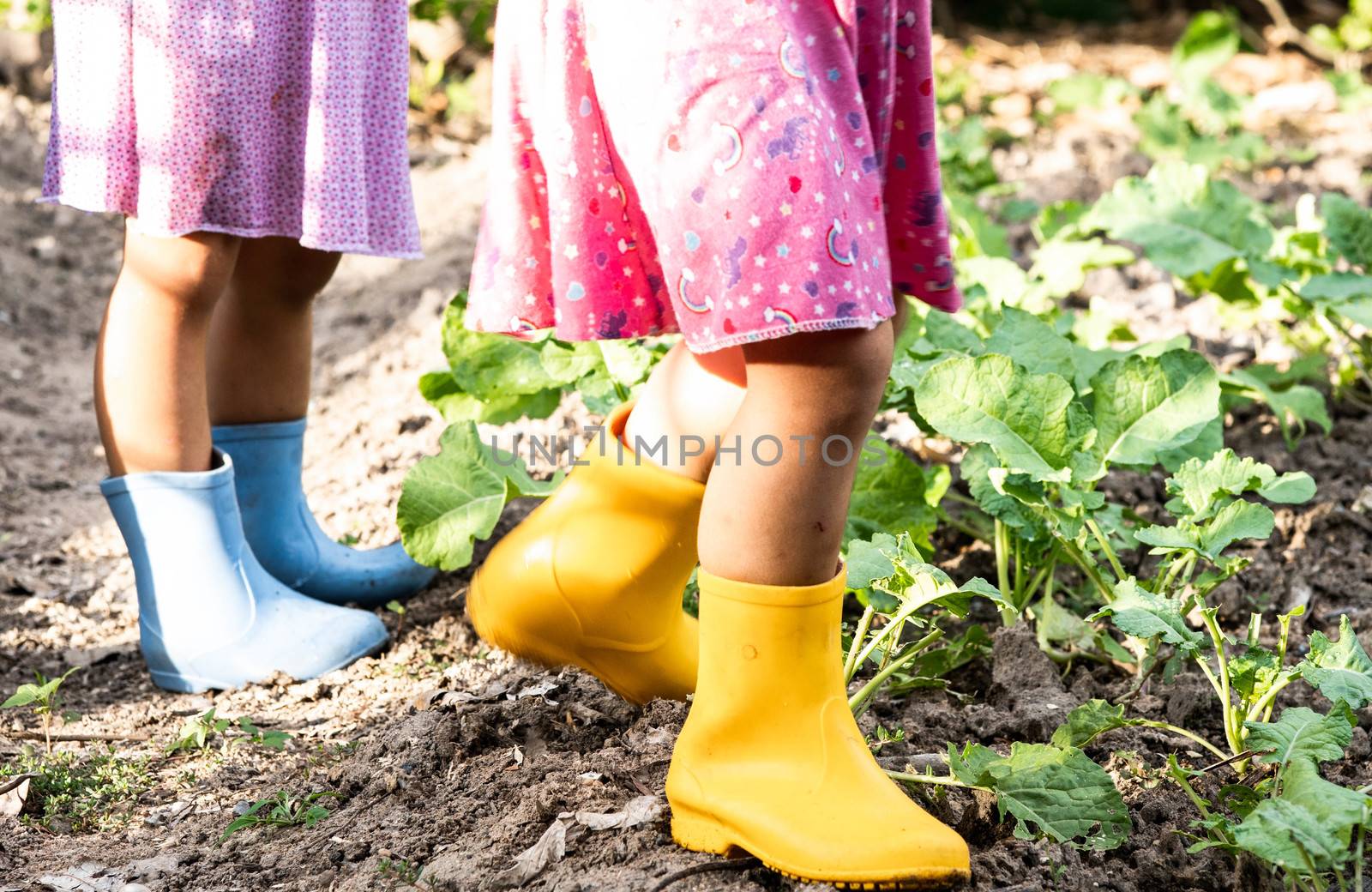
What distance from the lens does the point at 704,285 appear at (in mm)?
1141

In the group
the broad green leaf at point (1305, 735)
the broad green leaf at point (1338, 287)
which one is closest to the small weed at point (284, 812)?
the broad green leaf at point (1305, 735)

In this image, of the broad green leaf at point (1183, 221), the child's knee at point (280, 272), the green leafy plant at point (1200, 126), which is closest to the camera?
the child's knee at point (280, 272)

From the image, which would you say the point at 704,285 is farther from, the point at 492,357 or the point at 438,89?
the point at 438,89

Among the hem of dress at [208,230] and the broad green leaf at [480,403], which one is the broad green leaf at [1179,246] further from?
the hem of dress at [208,230]

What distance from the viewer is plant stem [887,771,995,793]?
1.26m

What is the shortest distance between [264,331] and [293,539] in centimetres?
29

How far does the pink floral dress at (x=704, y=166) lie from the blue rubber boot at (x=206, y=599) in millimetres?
531

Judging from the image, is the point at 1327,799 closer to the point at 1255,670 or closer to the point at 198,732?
the point at 1255,670

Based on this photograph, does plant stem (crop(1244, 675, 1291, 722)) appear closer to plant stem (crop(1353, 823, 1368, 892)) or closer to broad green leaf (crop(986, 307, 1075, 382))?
plant stem (crop(1353, 823, 1368, 892))

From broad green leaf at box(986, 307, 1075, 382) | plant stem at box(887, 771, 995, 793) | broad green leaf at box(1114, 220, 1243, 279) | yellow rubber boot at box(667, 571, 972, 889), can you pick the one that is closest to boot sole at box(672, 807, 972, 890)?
yellow rubber boot at box(667, 571, 972, 889)

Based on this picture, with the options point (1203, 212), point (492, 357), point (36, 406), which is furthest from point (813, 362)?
point (36, 406)

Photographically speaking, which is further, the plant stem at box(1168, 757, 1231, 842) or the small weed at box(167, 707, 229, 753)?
the small weed at box(167, 707, 229, 753)

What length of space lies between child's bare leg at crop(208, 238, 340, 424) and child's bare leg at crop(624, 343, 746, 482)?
1.81 ft

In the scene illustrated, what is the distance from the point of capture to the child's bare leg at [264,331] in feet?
5.81
